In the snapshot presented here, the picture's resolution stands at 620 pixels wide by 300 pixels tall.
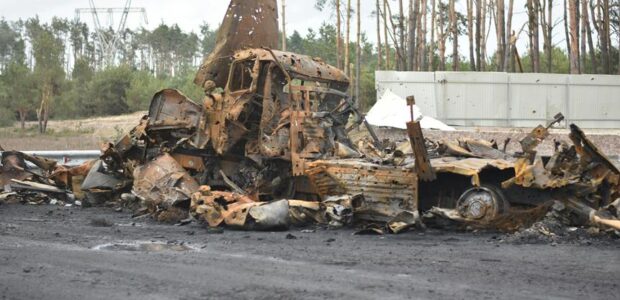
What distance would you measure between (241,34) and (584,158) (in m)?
5.94

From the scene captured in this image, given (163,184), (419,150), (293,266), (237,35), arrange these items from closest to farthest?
(293,266)
(419,150)
(163,184)
(237,35)

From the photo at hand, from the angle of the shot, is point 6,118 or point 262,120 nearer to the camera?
point 262,120

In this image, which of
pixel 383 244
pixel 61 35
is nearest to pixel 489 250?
pixel 383 244

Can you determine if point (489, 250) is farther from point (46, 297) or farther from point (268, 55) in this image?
point (268, 55)

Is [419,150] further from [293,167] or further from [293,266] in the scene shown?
[293,266]

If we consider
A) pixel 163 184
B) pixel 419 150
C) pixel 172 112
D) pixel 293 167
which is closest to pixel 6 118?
pixel 172 112

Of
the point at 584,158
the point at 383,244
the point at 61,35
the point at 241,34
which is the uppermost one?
the point at 61,35

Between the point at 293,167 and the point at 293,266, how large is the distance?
3810mm

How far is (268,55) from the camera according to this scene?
10734mm

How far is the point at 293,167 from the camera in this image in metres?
10.1

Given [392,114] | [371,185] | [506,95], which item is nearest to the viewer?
[371,185]

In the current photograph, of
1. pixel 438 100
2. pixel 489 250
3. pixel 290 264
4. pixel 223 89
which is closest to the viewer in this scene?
pixel 290 264

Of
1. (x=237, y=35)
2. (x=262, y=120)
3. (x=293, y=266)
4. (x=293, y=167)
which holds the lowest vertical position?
(x=293, y=266)

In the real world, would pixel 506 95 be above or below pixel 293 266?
above
